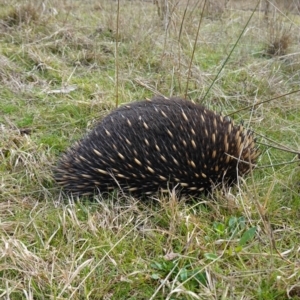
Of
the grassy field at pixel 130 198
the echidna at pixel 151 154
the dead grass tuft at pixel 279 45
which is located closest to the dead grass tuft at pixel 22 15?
the grassy field at pixel 130 198

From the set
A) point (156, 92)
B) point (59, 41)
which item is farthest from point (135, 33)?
point (156, 92)

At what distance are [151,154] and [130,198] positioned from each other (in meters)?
0.22

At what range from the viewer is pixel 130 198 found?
2080mm

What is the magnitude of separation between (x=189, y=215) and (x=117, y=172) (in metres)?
0.45

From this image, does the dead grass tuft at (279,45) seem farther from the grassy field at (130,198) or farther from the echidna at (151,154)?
the echidna at (151,154)

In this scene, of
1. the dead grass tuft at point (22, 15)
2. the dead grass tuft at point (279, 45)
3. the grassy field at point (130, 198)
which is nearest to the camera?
the grassy field at point (130, 198)

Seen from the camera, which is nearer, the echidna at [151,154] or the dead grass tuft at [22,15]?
the echidna at [151,154]

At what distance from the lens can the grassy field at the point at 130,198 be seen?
1.55m

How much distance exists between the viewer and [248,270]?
1535 millimetres

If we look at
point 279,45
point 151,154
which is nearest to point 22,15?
point 279,45

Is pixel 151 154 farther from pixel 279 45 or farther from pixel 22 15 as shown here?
pixel 22 15

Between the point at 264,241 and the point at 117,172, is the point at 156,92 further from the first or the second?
the point at 264,241

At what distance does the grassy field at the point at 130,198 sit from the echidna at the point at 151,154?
0.09 m

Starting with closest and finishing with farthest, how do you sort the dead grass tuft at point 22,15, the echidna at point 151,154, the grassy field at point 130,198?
the grassy field at point 130,198, the echidna at point 151,154, the dead grass tuft at point 22,15
